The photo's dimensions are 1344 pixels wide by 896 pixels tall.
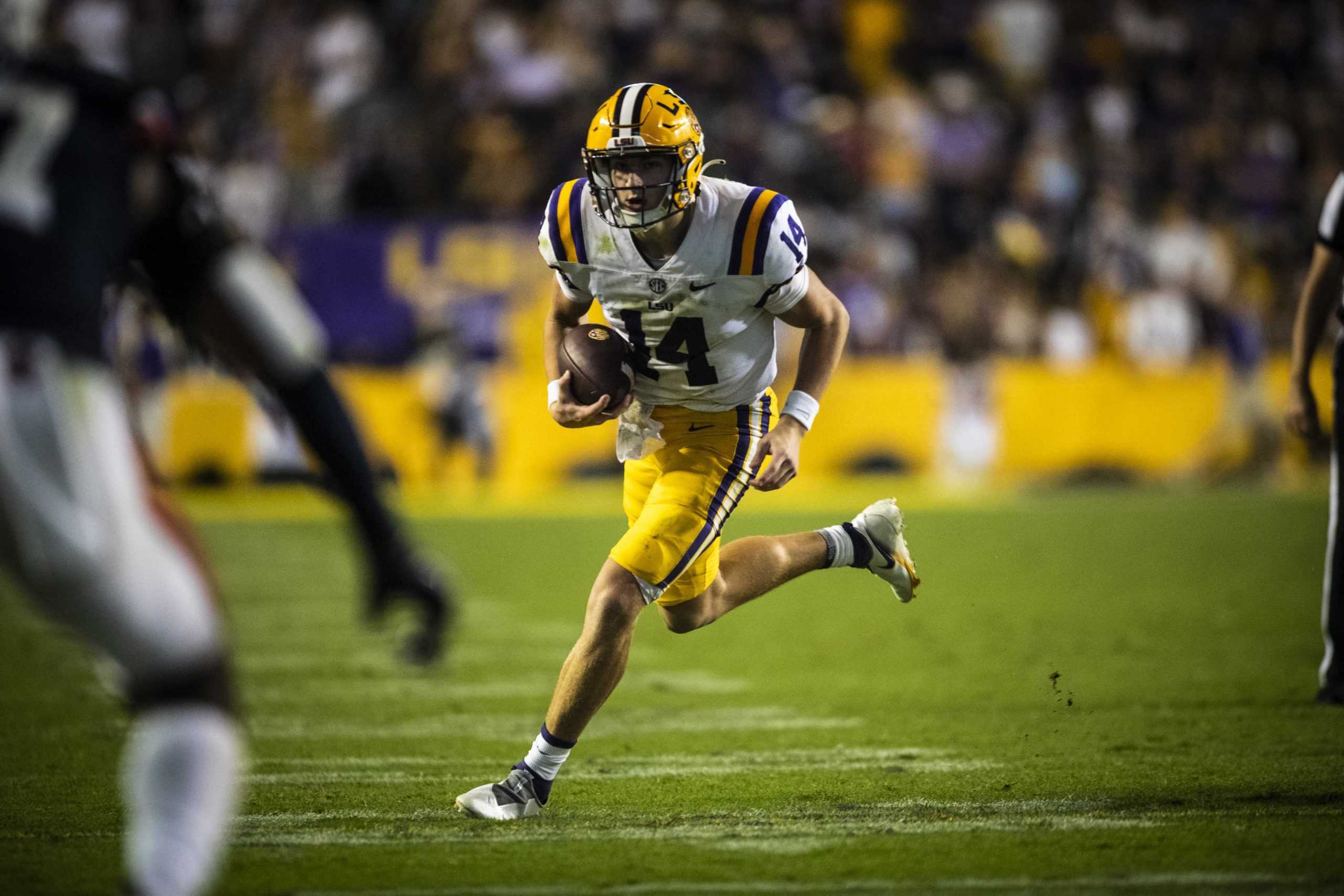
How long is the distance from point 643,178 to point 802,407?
2.15ft

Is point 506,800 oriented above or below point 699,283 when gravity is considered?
below

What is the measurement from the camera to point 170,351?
11625 mm

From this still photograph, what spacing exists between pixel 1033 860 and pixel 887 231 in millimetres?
11081

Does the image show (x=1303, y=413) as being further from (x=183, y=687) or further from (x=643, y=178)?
(x=183, y=687)

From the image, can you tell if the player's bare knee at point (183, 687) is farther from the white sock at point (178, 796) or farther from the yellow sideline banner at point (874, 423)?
the yellow sideline banner at point (874, 423)

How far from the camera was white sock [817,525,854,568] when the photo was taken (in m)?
4.26

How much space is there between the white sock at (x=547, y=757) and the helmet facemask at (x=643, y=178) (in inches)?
47.5

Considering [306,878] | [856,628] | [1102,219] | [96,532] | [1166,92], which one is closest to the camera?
[96,532]

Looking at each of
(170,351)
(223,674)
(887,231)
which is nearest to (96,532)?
(223,674)

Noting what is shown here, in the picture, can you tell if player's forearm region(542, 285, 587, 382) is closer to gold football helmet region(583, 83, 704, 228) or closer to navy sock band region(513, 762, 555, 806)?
gold football helmet region(583, 83, 704, 228)

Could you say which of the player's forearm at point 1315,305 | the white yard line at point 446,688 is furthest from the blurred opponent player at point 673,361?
the player's forearm at point 1315,305

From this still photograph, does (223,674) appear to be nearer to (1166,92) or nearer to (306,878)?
(306,878)

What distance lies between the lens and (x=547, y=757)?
3525 mm

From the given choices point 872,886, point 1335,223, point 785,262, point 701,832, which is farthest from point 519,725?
point 1335,223
